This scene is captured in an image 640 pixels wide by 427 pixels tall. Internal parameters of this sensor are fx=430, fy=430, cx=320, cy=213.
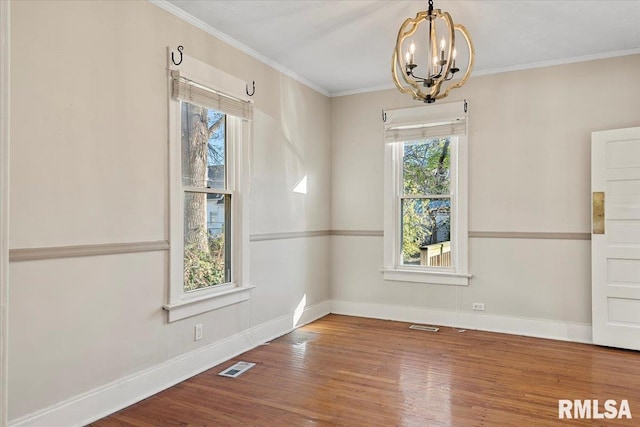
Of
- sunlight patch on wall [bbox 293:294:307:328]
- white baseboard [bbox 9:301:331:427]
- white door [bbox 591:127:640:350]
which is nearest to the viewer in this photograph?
white baseboard [bbox 9:301:331:427]

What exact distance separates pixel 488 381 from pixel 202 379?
6.91 ft

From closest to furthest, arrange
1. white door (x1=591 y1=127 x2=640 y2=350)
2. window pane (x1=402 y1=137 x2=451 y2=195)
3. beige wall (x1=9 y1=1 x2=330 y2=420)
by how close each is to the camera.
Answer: beige wall (x1=9 y1=1 x2=330 y2=420) < white door (x1=591 y1=127 x2=640 y2=350) < window pane (x1=402 y1=137 x2=451 y2=195)

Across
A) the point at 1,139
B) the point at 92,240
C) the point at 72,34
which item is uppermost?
the point at 72,34

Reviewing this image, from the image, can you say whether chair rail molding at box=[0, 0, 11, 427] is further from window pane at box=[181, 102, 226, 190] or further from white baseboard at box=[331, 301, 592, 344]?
white baseboard at box=[331, 301, 592, 344]

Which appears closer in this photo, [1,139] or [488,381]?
[1,139]

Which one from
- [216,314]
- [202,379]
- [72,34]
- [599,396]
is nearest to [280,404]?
[202,379]

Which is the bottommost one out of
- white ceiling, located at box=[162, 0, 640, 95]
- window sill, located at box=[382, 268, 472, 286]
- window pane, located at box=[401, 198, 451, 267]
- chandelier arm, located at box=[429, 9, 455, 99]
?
window sill, located at box=[382, 268, 472, 286]

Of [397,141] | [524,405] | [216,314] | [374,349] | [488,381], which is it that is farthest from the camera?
[397,141]

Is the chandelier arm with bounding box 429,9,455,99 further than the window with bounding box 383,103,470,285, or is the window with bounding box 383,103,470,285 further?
the window with bounding box 383,103,470,285

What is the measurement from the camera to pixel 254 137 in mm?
3986

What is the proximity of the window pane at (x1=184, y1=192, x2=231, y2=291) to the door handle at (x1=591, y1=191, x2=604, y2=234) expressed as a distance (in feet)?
11.0

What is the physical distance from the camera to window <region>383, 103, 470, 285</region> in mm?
Answer: 4648

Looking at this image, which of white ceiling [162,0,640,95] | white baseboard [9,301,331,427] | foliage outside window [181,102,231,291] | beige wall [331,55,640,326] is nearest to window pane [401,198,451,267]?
beige wall [331,55,640,326]

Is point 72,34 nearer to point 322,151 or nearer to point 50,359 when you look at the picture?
point 50,359
